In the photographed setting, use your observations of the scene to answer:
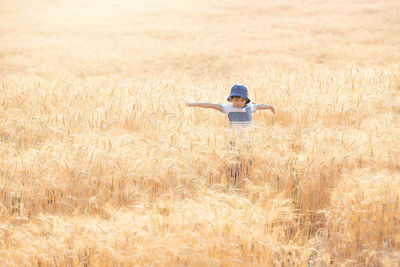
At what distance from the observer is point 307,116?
14.1ft

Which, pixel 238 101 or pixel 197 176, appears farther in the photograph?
pixel 238 101

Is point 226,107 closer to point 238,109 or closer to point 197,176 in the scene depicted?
point 238,109

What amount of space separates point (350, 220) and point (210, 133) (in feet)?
4.66

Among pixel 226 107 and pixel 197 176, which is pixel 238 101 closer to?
pixel 226 107

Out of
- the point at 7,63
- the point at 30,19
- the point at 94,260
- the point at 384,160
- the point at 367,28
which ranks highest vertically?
the point at 30,19

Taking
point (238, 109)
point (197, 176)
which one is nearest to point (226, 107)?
point (238, 109)

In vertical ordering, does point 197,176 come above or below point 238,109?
below

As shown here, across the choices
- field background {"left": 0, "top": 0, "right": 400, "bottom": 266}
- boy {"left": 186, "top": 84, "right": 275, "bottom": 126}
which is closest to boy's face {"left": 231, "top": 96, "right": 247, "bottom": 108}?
boy {"left": 186, "top": 84, "right": 275, "bottom": 126}

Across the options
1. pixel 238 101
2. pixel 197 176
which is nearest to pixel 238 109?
pixel 238 101

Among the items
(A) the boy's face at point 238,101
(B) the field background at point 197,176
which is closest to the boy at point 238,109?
(A) the boy's face at point 238,101

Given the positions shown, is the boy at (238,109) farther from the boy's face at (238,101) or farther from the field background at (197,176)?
the field background at (197,176)

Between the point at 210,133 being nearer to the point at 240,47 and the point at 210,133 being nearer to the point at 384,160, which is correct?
the point at 384,160

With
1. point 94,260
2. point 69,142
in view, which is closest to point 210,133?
point 69,142

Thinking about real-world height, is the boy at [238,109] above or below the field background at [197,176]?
above
